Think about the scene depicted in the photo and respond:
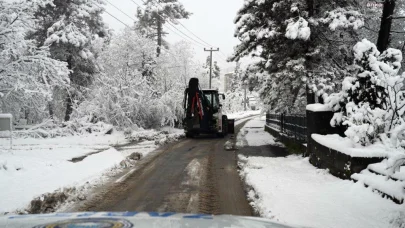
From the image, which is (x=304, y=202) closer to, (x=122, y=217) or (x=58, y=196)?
(x=122, y=217)

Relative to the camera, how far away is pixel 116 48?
3092 centimetres

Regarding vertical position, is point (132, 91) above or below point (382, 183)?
above

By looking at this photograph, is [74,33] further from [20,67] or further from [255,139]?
[255,139]

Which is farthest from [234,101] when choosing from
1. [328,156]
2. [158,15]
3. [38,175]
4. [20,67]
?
[38,175]

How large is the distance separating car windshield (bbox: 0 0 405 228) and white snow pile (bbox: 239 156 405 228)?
0.03 meters

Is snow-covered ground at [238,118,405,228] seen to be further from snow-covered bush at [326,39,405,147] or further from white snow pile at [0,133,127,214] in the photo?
white snow pile at [0,133,127,214]

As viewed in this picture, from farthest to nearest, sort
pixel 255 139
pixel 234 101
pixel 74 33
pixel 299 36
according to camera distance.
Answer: pixel 234 101, pixel 74 33, pixel 255 139, pixel 299 36

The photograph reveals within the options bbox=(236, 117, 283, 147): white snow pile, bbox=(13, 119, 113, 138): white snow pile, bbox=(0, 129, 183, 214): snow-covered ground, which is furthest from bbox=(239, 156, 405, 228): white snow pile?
bbox=(13, 119, 113, 138): white snow pile

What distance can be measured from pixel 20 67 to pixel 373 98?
50.9 ft

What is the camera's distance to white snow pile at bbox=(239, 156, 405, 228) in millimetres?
5117

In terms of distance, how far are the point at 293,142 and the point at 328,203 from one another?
8.39m

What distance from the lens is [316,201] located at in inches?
246

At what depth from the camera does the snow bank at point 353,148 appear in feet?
21.6

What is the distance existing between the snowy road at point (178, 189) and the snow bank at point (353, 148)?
7.64 feet
